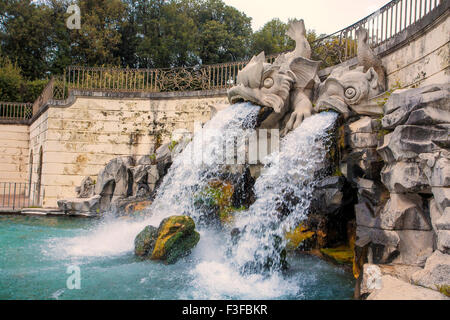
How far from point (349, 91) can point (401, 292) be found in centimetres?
424

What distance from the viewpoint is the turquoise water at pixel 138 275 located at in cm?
398

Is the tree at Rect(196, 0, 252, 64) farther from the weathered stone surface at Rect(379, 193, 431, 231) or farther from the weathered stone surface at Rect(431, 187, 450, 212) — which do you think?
the weathered stone surface at Rect(431, 187, 450, 212)

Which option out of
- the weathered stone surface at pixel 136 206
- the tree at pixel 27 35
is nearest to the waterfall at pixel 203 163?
the weathered stone surface at pixel 136 206

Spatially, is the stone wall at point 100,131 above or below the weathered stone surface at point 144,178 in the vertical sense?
above

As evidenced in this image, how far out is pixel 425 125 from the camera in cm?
387

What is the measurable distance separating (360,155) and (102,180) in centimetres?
816

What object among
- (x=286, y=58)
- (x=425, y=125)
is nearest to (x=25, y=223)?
(x=286, y=58)

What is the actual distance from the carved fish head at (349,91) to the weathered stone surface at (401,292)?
150 inches

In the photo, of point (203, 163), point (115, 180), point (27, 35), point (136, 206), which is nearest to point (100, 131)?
point (115, 180)

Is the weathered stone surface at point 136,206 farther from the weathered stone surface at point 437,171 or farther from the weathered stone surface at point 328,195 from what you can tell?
the weathered stone surface at point 437,171

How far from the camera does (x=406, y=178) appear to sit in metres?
3.98

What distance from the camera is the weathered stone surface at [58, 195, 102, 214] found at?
10.5 metres

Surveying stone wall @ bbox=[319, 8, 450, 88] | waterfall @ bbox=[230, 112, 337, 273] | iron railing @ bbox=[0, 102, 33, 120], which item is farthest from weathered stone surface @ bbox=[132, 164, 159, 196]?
iron railing @ bbox=[0, 102, 33, 120]
